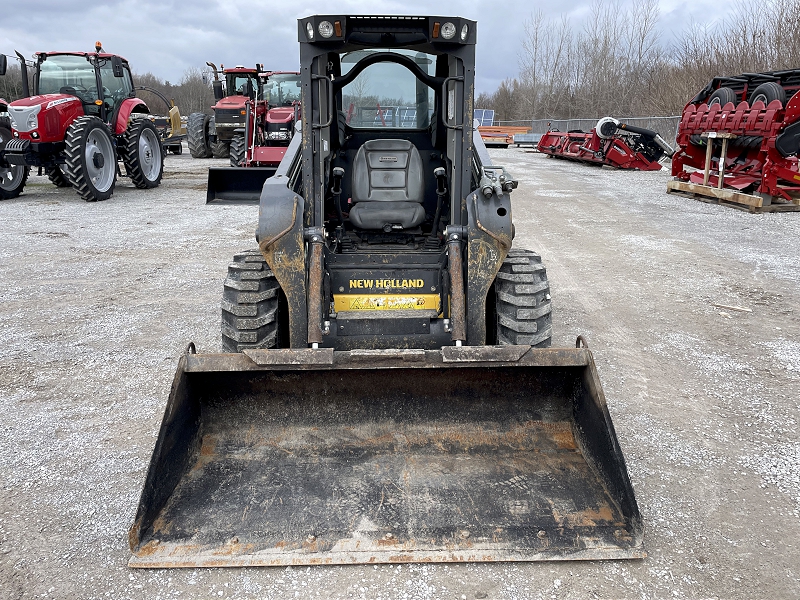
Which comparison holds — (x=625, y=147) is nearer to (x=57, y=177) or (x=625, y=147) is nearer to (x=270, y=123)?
(x=270, y=123)

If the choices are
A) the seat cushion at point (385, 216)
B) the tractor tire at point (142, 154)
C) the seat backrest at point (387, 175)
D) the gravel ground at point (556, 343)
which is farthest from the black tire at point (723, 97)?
the tractor tire at point (142, 154)

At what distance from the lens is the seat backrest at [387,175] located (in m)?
4.76

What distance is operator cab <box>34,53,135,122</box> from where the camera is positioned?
12.8 m

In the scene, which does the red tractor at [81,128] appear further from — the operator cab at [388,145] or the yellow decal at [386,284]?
the yellow decal at [386,284]

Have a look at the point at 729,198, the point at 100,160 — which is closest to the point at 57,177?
the point at 100,160

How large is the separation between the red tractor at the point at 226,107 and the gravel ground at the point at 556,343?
905 cm

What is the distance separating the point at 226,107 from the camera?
17906 mm

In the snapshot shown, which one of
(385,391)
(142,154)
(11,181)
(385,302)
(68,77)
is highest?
(68,77)

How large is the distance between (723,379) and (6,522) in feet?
14.5

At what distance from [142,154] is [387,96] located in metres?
10.6

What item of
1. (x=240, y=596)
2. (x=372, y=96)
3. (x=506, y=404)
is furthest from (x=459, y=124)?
(x=240, y=596)

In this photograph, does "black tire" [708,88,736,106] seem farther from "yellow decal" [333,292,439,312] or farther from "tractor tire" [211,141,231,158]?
"tractor tire" [211,141,231,158]

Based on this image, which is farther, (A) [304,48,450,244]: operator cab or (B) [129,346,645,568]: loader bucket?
(A) [304,48,450,244]: operator cab

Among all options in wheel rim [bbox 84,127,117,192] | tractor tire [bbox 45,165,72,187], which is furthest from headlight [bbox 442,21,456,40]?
tractor tire [bbox 45,165,72,187]
